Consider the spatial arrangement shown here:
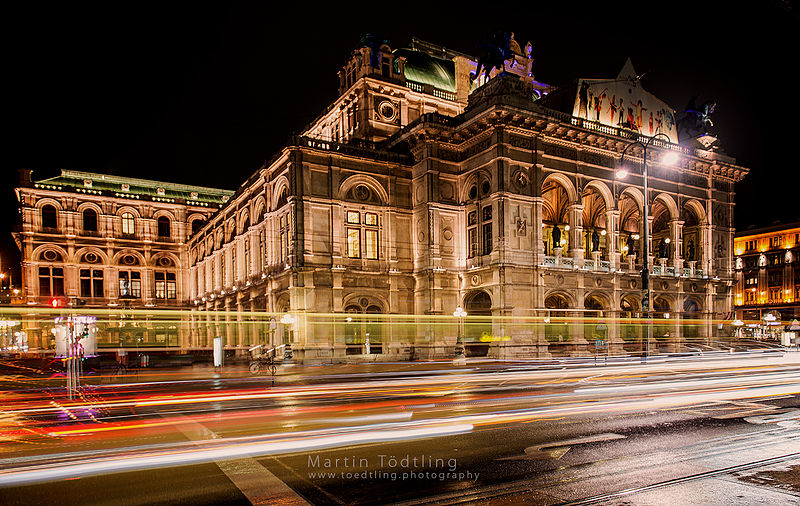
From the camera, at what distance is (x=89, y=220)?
66250mm

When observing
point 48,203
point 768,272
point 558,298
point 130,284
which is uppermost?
point 48,203

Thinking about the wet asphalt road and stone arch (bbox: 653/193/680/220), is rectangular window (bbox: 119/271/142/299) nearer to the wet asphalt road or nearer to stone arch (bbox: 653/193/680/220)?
the wet asphalt road

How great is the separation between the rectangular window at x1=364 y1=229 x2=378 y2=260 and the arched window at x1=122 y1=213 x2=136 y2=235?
147ft

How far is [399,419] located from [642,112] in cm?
3896

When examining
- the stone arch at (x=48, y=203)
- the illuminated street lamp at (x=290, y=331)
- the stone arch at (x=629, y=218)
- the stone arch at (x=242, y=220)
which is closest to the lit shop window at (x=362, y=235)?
the illuminated street lamp at (x=290, y=331)

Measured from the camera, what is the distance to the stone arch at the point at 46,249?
204 feet

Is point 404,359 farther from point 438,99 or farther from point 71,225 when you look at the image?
point 71,225

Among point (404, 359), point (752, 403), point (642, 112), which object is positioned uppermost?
point (642, 112)

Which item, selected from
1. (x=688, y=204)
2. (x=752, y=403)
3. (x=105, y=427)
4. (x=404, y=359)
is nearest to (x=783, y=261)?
(x=688, y=204)

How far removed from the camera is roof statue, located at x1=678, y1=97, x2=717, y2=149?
44188 millimetres

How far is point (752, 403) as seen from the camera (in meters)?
13.5

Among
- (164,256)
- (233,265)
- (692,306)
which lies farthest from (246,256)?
(692,306)

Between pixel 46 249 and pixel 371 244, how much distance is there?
47212mm

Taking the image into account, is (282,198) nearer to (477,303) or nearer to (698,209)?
(477,303)
